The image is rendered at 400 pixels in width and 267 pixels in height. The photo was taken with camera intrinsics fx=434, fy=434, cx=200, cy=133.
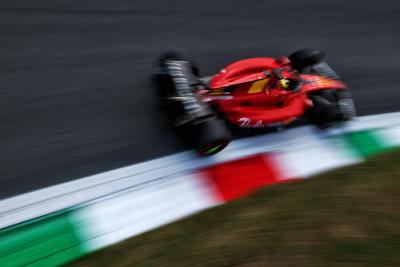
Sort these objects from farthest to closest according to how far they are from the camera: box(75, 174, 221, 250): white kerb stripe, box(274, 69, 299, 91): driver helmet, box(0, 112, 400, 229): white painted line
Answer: box(274, 69, 299, 91): driver helmet, box(0, 112, 400, 229): white painted line, box(75, 174, 221, 250): white kerb stripe

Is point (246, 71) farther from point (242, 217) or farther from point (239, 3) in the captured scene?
point (239, 3)

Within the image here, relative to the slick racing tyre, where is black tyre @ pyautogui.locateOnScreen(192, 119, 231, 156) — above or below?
above

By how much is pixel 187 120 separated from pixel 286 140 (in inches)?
60.3

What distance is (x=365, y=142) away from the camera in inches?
210

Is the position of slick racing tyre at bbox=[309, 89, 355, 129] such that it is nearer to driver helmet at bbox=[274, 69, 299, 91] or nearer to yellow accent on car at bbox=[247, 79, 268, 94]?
driver helmet at bbox=[274, 69, 299, 91]

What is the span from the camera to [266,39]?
6.39 m

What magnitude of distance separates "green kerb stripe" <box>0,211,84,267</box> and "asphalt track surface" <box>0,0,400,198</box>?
0.50 metres

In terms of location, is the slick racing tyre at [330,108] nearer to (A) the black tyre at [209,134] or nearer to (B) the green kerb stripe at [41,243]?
(A) the black tyre at [209,134]

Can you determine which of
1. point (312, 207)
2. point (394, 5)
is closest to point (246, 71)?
point (312, 207)

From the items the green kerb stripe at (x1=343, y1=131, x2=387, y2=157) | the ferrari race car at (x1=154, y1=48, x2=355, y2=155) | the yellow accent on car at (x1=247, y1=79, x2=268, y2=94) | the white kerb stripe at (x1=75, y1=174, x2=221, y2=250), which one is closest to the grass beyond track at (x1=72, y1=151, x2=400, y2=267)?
the white kerb stripe at (x1=75, y1=174, x2=221, y2=250)

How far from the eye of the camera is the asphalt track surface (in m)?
4.63

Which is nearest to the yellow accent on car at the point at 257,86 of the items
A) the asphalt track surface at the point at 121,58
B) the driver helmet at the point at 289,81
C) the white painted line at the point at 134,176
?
the driver helmet at the point at 289,81

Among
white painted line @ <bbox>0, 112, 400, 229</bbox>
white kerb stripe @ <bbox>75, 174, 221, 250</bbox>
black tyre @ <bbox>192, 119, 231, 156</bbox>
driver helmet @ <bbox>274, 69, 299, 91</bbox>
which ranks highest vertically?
driver helmet @ <bbox>274, 69, 299, 91</bbox>

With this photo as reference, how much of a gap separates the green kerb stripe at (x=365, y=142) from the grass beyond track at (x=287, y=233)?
599mm
